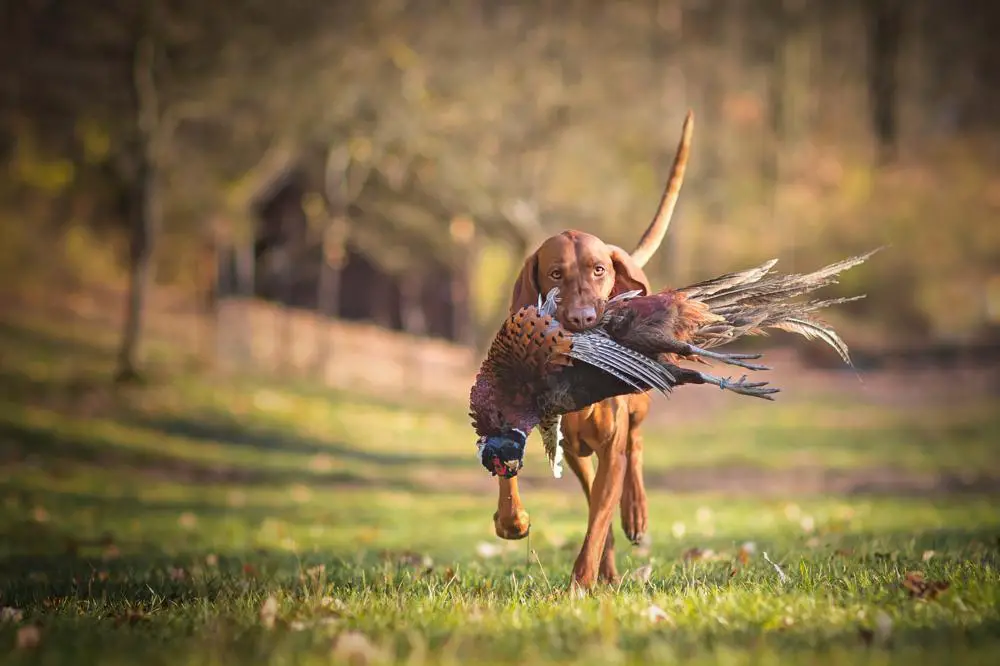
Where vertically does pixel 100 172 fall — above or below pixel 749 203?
below

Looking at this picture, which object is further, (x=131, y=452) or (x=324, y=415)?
(x=324, y=415)

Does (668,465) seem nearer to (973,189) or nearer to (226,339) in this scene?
(226,339)

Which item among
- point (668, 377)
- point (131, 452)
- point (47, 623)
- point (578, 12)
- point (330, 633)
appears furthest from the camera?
point (578, 12)

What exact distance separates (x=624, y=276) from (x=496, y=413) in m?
1.08

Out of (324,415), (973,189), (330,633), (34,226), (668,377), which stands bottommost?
(330,633)

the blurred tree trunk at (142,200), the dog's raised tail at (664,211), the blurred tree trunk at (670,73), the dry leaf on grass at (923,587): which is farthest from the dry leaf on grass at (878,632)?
the blurred tree trunk at (670,73)

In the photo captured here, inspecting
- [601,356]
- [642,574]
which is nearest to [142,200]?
[642,574]

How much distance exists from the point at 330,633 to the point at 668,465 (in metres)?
12.5

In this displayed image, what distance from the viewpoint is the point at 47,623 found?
4.31 metres

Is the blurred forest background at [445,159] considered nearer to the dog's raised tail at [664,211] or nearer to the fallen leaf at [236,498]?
the fallen leaf at [236,498]

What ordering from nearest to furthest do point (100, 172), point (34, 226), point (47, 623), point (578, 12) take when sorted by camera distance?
point (47, 623)
point (100, 172)
point (34, 226)
point (578, 12)

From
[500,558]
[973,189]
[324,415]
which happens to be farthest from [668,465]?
[973,189]

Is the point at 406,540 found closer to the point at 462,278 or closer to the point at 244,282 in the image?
the point at 244,282

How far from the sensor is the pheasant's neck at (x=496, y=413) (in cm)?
469
